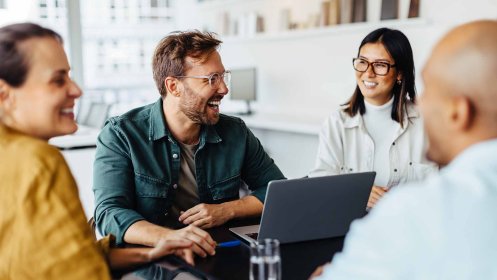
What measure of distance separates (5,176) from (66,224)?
15 cm

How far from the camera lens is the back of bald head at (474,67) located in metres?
0.96

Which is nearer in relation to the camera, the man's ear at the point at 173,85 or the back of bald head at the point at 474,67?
the back of bald head at the point at 474,67

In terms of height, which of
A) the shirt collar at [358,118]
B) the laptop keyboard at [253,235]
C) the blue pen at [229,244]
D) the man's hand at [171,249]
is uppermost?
the shirt collar at [358,118]

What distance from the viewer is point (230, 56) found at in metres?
6.48

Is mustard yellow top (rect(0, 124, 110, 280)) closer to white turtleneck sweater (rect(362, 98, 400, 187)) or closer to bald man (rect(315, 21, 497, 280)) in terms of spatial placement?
bald man (rect(315, 21, 497, 280))

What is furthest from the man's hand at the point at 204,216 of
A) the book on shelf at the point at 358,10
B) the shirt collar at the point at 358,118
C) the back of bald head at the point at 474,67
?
the book on shelf at the point at 358,10

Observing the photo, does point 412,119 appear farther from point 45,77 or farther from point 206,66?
point 45,77

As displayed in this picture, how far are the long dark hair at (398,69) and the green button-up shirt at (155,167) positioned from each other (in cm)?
58

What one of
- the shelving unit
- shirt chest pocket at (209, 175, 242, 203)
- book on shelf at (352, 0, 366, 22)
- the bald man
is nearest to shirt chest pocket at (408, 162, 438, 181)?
shirt chest pocket at (209, 175, 242, 203)

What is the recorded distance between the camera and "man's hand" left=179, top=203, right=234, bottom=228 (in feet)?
6.04

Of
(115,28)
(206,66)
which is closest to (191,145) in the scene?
(206,66)

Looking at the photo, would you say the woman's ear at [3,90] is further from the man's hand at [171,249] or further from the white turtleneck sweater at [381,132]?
the white turtleneck sweater at [381,132]

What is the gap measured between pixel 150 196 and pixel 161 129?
24 cm

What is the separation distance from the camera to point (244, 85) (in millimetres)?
5871
